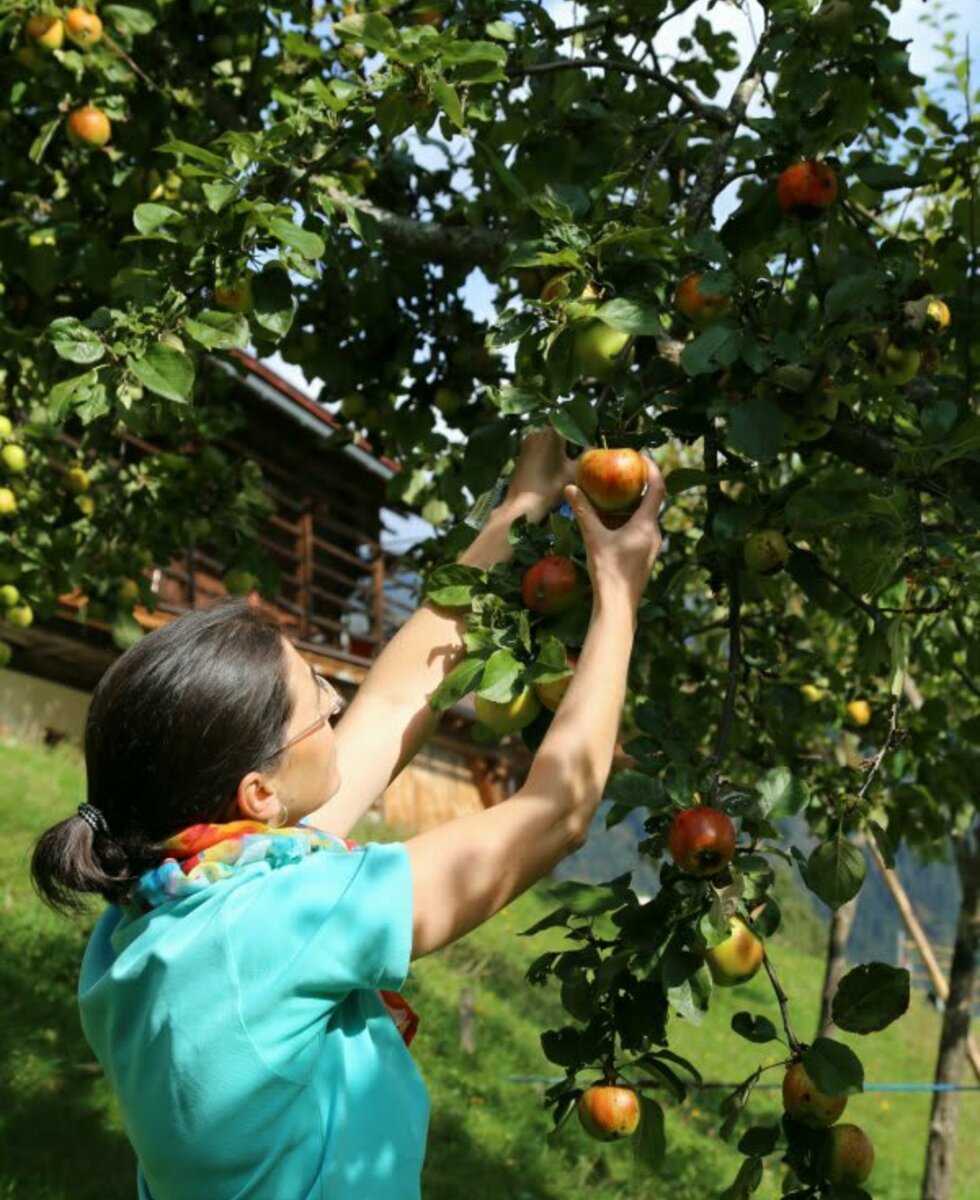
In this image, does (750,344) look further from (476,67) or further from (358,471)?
(358,471)

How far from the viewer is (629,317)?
1737 millimetres

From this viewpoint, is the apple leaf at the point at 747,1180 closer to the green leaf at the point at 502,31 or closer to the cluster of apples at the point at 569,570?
the cluster of apples at the point at 569,570

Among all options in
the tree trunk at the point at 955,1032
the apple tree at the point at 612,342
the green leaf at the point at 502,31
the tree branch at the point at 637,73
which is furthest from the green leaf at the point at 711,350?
the tree trunk at the point at 955,1032

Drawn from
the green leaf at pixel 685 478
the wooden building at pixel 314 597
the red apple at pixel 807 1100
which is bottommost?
the wooden building at pixel 314 597

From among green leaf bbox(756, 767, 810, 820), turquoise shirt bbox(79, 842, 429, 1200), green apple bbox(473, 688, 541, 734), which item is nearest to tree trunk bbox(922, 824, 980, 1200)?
green leaf bbox(756, 767, 810, 820)

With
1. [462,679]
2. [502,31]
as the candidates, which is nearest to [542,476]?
[462,679]

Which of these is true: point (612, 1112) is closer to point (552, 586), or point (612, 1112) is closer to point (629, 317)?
point (552, 586)

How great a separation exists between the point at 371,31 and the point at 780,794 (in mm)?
1291

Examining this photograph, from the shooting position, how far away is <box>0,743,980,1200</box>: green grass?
13.1ft

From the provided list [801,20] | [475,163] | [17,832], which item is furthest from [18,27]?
[17,832]

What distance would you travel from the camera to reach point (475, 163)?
3.52 meters

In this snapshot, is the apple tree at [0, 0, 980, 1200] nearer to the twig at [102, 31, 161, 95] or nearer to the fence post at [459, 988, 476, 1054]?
the twig at [102, 31, 161, 95]

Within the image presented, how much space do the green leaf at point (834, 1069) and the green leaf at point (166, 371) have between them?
121cm

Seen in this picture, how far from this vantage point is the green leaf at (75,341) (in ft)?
6.64
